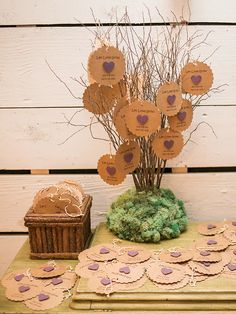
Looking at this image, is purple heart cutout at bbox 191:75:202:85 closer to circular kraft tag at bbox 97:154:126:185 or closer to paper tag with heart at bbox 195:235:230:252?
circular kraft tag at bbox 97:154:126:185

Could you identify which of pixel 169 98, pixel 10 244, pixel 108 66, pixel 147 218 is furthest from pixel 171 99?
pixel 10 244

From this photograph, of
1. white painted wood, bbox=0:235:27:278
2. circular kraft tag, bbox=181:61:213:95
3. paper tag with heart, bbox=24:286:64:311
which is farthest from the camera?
white painted wood, bbox=0:235:27:278

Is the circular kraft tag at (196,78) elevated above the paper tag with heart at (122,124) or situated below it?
above

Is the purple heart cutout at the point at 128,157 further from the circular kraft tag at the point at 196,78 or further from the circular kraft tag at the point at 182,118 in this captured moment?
the circular kraft tag at the point at 196,78

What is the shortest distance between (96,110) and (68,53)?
29 centimetres

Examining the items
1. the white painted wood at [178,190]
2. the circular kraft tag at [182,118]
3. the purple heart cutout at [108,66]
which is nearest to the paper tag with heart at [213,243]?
the white painted wood at [178,190]

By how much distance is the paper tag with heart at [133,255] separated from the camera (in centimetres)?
126

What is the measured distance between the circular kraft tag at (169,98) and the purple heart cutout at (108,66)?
15cm

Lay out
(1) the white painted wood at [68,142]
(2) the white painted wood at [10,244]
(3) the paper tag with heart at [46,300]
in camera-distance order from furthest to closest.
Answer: (2) the white painted wood at [10,244], (1) the white painted wood at [68,142], (3) the paper tag with heart at [46,300]

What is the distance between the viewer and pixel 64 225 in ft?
4.40

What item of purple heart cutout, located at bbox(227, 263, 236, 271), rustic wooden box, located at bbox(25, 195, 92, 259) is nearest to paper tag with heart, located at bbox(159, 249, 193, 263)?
purple heart cutout, located at bbox(227, 263, 236, 271)

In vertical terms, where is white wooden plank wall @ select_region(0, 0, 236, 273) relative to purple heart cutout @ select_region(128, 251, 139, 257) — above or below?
above

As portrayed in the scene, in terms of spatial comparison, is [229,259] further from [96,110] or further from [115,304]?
[96,110]

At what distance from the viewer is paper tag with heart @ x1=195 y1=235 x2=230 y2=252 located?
132 centimetres
